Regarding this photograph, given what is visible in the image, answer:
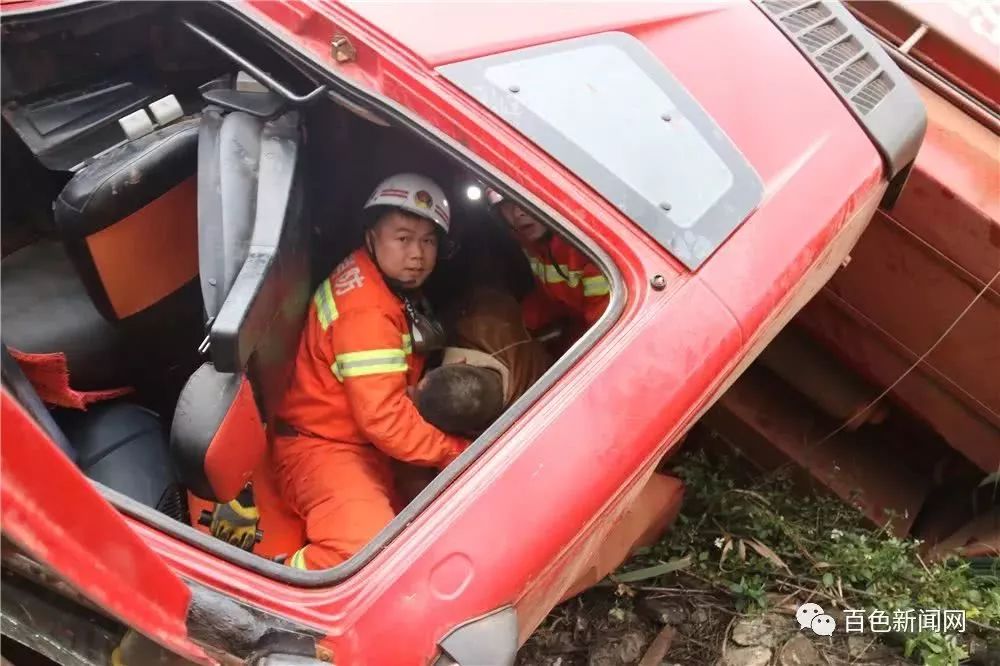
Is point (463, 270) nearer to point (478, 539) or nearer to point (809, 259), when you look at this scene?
point (809, 259)

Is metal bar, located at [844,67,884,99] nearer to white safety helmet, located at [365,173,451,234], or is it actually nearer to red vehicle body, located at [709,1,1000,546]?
red vehicle body, located at [709,1,1000,546]

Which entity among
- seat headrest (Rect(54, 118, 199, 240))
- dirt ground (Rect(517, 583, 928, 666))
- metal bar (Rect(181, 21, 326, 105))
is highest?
metal bar (Rect(181, 21, 326, 105))

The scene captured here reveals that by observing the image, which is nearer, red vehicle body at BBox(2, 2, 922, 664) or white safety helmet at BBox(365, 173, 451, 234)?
red vehicle body at BBox(2, 2, 922, 664)

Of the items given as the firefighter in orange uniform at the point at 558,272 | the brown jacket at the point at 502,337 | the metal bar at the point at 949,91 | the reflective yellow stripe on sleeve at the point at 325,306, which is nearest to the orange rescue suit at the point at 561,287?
the firefighter in orange uniform at the point at 558,272

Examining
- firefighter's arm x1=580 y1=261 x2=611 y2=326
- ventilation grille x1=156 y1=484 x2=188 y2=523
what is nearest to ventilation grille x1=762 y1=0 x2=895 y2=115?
firefighter's arm x1=580 y1=261 x2=611 y2=326

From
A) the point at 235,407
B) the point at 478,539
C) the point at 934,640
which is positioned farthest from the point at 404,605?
the point at 934,640

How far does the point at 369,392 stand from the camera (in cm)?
190

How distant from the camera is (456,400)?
202 centimetres

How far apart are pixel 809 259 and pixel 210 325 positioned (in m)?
1.13

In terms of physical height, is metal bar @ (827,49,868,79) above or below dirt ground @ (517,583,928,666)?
above

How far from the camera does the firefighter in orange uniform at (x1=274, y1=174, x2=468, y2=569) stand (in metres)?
1.90

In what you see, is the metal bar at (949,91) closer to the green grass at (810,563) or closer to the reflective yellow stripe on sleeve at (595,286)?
the reflective yellow stripe on sleeve at (595,286)

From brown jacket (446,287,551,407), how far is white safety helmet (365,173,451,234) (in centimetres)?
33

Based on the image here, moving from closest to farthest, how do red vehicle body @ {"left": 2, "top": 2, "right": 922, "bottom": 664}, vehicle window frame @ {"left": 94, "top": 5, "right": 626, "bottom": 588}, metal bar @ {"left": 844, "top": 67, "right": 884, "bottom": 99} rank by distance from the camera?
red vehicle body @ {"left": 2, "top": 2, "right": 922, "bottom": 664} < vehicle window frame @ {"left": 94, "top": 5, "right": 626, "bottom": 588} < metal bar @ {"left": 844, "top": 67, "right": 884, "bottom": 99}
